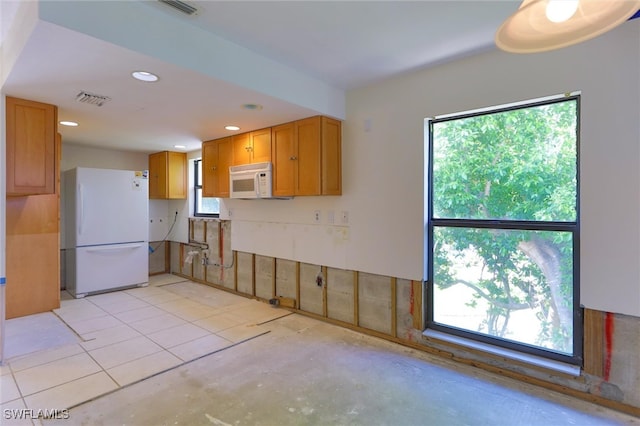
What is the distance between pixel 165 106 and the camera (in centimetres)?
313

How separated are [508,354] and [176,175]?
5379mm

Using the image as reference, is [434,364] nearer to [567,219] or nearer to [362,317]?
[362,317]

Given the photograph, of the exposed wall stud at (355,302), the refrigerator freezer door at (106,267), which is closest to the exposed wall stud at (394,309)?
the exposed wall stud at (355,302)

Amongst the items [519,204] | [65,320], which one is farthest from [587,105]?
[65,320]

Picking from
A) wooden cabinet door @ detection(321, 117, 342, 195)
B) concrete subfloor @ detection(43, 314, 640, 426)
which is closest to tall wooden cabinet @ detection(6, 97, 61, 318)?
concrete subfloor @ detection(43, 314, 640, 426)

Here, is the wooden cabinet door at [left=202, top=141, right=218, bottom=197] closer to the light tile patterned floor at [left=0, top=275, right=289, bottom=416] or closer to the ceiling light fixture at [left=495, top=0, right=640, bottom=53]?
the light tile patterned floor at [left=0, top=275, right=289, bottom=416]

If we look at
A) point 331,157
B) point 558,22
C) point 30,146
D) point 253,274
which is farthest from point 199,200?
point 558,22

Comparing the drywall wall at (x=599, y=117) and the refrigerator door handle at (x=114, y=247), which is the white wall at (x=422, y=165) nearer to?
the drywall wall at (x=599, y=117)

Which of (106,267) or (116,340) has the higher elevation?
(106,267)

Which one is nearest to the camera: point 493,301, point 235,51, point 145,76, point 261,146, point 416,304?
point 145,76

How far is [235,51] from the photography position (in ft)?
8.34

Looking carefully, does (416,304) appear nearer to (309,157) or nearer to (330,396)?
(330,396)

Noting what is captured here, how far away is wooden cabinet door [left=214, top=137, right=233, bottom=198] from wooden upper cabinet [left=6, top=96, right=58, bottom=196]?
5.98 ft

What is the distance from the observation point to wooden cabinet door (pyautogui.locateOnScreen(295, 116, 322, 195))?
3371 mm
